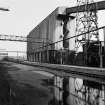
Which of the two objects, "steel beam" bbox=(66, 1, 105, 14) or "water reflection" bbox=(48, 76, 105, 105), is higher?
"steel beam" bbox=(66, 1, 105, 14)

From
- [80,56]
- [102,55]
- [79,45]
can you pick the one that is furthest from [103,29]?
A: [79,45]

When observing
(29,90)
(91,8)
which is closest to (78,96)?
(29,90)

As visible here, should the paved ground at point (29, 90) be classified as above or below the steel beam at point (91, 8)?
below

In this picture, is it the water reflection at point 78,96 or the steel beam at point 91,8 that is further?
the steel beam at point 91,8

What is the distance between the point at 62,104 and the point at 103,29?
4.30 metres

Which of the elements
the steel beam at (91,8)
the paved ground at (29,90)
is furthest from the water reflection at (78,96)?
the steel beam at (91,8)

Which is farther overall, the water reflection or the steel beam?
the steel beam

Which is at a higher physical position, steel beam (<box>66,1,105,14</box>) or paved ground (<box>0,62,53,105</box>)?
steel beam (<box>66,1,105,14</box>)

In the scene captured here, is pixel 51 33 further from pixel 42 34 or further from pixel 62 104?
pixel 62 104

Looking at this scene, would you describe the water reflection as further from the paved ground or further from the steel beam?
the steel beam

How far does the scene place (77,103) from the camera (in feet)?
5.68

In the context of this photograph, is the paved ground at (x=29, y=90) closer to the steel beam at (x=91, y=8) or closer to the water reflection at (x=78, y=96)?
the water reflection at (x=78, y=96)

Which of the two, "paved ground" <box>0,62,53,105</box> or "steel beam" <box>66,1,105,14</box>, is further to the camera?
"steel beam" <box>66,1,105,14</box>

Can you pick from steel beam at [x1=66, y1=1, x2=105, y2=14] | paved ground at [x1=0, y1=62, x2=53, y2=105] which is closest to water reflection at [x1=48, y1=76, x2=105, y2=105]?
paved ground at [x1=0, y1=62, x2=53, y2=105]
